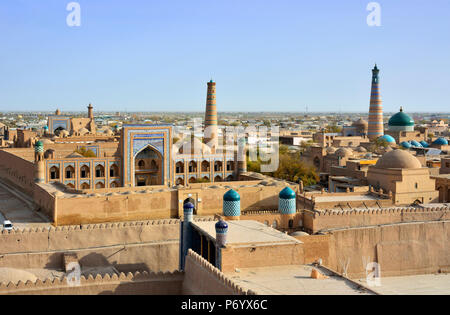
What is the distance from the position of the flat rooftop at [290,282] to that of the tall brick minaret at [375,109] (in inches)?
1436

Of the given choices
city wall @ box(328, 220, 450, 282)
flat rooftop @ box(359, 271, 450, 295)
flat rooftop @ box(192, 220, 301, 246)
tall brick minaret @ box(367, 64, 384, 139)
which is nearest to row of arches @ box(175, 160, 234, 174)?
city wall @ box(328, 220, 450, 282)

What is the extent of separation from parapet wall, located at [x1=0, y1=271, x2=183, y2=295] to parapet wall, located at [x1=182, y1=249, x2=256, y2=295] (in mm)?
381

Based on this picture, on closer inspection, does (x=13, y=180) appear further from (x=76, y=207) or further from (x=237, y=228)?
(x=237, y=228)

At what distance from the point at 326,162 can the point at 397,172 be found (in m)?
10.8

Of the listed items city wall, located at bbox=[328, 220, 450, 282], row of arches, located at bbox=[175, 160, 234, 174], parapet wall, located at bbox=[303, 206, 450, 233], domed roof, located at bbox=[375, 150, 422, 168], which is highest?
domed roof, located at bbox=[375, 150, 422, 168]

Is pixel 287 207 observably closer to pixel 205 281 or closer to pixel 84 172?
pixel 205 281

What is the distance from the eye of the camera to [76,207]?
20422 mm

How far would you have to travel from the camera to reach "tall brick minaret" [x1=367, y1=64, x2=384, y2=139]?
4697cm

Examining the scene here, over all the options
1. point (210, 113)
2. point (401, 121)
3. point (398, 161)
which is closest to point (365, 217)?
point (398, 161)

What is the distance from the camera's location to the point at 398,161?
2386 centimetres

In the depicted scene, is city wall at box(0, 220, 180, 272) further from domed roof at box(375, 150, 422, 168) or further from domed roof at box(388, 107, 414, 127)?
domed roof at box(388, 107, 414, 127)

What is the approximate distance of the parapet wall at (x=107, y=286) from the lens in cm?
1211

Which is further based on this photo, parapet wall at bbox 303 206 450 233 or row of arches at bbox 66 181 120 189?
row of arches at bbox 66 181 120 189

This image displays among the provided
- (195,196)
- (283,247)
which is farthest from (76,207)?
(283,247)
